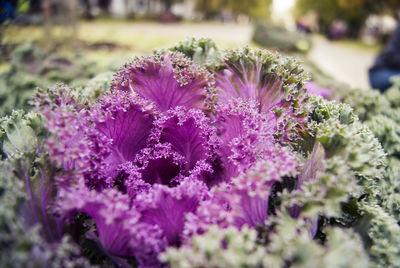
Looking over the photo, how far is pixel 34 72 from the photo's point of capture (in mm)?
4121

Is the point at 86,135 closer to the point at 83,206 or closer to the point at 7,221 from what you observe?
the point at 83,206

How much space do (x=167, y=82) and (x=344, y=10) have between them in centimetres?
2713

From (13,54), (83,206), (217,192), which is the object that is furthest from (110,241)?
(13,54)

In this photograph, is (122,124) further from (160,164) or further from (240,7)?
(240,7)

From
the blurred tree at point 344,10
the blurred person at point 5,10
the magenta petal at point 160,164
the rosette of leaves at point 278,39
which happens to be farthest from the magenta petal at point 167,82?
the blurred tree at point 344,10

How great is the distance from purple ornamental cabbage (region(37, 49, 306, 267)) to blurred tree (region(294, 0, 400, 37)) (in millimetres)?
23421

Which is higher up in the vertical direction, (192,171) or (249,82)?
(249,82)

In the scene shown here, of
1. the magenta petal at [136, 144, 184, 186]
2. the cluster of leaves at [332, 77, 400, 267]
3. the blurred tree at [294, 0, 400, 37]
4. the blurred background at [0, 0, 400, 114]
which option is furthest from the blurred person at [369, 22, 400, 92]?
the blurred tree at [294, 0, 400, 37]

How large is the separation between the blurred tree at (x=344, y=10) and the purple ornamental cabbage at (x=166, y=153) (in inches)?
922

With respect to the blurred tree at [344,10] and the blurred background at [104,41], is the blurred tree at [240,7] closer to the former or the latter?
the blurred background at [104,41]

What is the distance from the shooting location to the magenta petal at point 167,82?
4.38ft

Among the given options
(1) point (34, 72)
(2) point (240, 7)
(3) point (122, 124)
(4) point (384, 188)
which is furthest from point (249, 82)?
(2) point (240, 7)

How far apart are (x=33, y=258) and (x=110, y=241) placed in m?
0.27

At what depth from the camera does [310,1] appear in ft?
85.7
